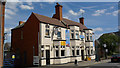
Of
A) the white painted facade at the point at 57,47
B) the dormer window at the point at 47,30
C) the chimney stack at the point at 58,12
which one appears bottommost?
the white painted facade at the point at 57,47

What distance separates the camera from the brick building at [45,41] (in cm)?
1844

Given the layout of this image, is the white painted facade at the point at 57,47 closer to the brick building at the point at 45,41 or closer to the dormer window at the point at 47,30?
the brick building at the point at 45,41

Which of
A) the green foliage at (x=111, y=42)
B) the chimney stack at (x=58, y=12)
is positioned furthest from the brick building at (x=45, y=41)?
the green foliage at (x=111, y=42)

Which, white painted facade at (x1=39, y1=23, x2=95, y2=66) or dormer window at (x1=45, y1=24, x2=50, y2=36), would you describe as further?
dormer window at (x1=45, y1=24, x2=50, y2=36)

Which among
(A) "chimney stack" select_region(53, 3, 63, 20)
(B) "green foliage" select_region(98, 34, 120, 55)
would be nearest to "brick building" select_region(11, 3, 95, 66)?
(A) "chimney stack" select_region(53, 3, 63, 20)

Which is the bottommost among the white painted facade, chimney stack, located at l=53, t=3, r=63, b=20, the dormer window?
the white painted facade

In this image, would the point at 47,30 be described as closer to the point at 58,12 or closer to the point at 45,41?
the point at 45,41

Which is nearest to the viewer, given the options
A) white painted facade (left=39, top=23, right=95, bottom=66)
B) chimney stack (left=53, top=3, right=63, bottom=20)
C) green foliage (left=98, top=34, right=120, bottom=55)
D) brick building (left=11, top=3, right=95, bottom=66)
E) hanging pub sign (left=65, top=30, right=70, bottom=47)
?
white painted facade (left=39, top=23, right=95, bottom=66)

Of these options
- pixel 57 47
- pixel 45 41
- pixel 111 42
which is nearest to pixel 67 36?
pixel 57 47

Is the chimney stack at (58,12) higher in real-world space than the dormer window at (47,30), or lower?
higher

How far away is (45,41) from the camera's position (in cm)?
1870

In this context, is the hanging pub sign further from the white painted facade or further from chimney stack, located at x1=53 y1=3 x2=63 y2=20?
chimney stack, located at x1=53 y1=3 x2=63 y2=20

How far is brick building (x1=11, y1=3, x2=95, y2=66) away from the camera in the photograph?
60.5 feet

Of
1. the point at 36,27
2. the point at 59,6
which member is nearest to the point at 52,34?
the point at 36,27
